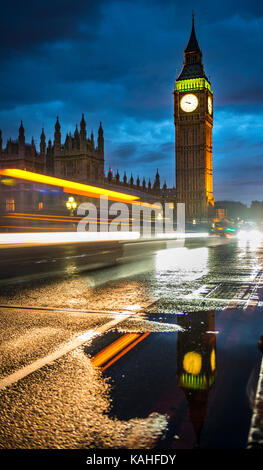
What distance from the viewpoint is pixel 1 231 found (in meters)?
21.0

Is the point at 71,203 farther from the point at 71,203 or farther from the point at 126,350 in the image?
the point at 126,350

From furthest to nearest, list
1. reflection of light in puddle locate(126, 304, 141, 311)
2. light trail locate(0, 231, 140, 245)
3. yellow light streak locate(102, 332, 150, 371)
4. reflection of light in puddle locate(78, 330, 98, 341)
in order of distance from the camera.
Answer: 1. light trail locate(0, 231, 140, 245)
2. reflection of light in puddle locate(126, 304, 141, 311)
3. reflection of light in puddle locate(78, 330, 98, 341)
4. yellow light streak locate(102, 332, 150, 371)

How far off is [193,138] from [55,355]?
89.7 m

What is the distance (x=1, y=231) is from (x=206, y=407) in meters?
19.9

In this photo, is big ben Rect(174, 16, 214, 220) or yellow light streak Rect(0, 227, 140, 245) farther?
big ben Rect(174, 16, 214, 220)

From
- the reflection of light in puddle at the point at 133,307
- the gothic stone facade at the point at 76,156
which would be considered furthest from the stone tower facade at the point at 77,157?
the reflection of light in puddle at the point at 133,307

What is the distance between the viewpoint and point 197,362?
330 centimetres

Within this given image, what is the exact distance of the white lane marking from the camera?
9.71 ft

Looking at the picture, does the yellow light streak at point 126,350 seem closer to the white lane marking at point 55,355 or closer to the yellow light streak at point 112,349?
the yellow light streak at point 112,349

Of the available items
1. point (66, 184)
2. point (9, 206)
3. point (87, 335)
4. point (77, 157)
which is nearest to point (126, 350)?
point (87, 335)

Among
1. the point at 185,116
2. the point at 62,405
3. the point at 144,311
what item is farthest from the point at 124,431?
the point at 185,116

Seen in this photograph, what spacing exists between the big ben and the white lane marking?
3208 inches

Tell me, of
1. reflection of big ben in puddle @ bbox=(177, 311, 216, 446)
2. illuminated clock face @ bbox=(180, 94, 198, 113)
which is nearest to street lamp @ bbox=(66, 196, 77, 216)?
reflection of big ben in puddle @ bbox=(177, 311, 216, 446)

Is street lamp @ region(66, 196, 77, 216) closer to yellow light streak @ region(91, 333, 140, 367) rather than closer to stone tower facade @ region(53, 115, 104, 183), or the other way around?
yellow light streak @ region(91, 333, 140, 367)
